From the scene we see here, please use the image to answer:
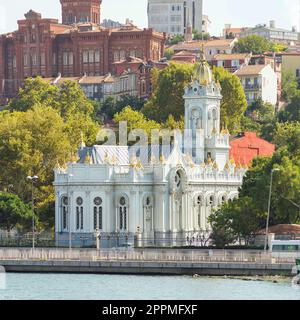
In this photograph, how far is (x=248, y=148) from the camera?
149 meters

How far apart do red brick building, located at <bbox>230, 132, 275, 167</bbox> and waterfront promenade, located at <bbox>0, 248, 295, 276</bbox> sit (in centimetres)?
4442

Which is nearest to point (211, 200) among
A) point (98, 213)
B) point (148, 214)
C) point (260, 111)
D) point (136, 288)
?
point (148, 214)

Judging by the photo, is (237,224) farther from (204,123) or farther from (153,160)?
(204,123)

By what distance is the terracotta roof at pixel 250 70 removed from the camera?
192250mm

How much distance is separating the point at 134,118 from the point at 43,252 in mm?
53975

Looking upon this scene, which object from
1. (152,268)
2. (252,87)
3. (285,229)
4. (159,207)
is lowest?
(152,268)

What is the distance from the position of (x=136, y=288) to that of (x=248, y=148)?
2397 inches

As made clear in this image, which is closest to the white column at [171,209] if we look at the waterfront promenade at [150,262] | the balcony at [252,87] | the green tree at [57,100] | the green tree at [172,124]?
the waterfront promenade at [150,262]

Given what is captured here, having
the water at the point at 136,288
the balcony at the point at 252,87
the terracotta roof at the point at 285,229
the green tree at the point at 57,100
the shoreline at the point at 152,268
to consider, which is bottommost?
the water at the point at 136,288

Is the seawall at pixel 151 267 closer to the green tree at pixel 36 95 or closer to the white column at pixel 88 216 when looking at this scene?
the white column at pixel 88 216

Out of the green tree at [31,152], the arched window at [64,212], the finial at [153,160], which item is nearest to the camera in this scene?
the arched window at [64,212]

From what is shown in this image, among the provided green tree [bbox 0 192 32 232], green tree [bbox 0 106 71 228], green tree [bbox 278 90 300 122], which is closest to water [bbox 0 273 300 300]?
green tree [bbox 0 192 32 232]

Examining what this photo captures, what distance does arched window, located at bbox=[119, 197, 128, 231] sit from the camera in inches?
4508

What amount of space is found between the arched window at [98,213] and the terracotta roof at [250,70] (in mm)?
78745
